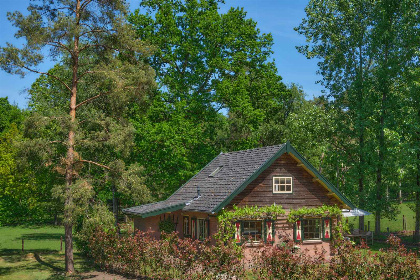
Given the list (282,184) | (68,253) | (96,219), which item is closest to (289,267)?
(282,184)

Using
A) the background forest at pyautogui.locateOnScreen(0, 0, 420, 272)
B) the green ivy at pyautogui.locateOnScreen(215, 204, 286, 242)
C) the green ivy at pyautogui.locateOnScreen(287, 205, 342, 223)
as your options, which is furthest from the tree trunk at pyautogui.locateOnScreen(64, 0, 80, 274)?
the green ivy at pyautogui.locateOnScreen(287, 205, 342, 223)

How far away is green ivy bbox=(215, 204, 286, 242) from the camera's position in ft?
73.5

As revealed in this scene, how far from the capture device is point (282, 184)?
79.7ft

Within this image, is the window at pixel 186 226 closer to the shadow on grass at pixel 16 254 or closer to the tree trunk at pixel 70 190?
the tree trunk at pixel 70 190

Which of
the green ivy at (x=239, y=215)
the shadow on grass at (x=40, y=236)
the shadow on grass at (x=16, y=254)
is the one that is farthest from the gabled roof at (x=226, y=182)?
the shadow on grass at (x=40, y=236)

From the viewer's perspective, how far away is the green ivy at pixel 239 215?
22398 mm

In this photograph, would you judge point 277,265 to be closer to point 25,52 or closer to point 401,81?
point 25,52

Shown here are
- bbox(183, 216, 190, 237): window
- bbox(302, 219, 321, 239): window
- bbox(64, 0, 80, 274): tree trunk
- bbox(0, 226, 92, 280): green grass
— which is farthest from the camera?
bbox(183, 216, 190, 237): window

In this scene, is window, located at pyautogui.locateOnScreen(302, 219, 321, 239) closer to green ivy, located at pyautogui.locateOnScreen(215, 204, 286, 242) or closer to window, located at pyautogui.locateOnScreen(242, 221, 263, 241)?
green ivy, located at pyautogui.locateOnScreen(215, 204, 286, 242)

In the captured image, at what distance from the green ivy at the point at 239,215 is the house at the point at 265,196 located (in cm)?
31

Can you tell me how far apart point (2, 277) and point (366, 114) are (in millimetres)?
26087

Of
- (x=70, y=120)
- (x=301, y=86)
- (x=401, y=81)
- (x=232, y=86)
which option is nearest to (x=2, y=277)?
(x=70, y=120)

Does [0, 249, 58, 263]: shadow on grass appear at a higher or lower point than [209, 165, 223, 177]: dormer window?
lower

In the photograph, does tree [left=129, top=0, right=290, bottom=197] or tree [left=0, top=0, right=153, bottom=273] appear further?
tree [left=129, top=0, right=290, bottom=197]
